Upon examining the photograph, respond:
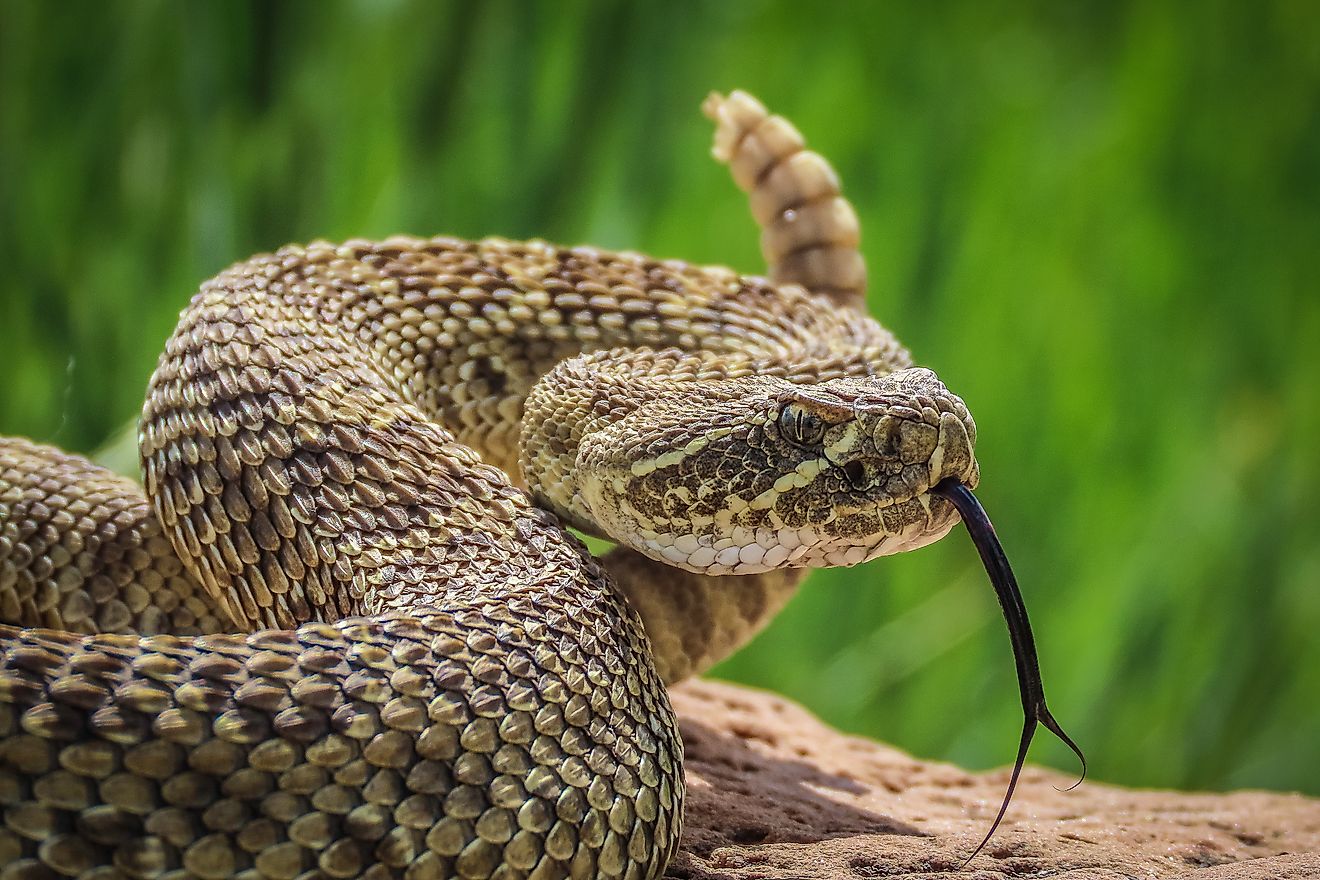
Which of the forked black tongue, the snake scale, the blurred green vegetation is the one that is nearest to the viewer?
the snake scale

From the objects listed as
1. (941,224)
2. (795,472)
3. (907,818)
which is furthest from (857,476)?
(941,224)

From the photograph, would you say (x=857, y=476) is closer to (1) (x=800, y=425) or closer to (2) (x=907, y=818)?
(1) (x=800, y=425)

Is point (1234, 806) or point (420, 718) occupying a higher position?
point (1234, 806)

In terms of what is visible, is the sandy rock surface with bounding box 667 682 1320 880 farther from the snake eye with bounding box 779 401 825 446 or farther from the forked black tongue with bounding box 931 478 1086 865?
the snake eye with bounding box 779 401 825 446

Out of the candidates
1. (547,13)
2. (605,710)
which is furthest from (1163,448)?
(605,710)

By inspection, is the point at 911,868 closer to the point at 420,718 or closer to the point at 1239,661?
the point at 420,718

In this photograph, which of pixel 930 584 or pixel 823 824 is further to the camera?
pixel 930 584

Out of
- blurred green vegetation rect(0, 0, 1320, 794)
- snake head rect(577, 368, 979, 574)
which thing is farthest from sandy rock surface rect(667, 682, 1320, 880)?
blurred green vegetation rect(0, 0, 1320, 794)

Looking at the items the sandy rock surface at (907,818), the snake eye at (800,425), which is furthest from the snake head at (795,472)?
the sandy rock surface at (907,818)
